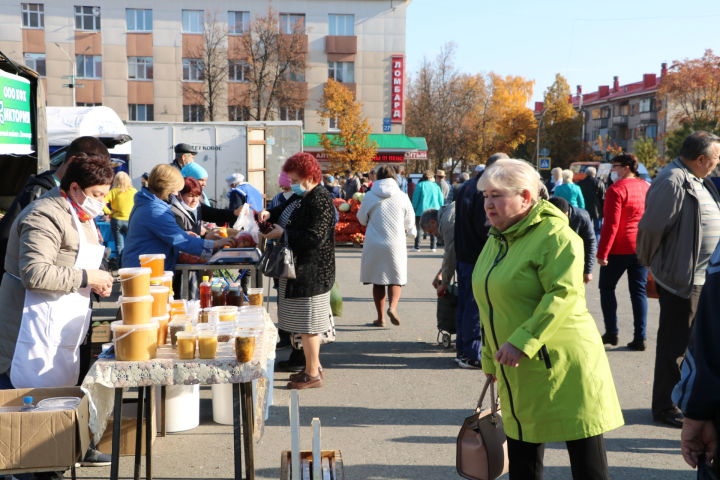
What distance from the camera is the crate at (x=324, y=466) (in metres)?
3.37

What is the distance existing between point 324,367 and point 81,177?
376cm

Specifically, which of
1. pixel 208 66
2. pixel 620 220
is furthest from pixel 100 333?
pixel 208 66

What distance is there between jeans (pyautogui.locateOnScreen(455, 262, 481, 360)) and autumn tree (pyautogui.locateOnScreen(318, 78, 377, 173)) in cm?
3399

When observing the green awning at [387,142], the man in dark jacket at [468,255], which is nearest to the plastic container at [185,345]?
the man in dark jacket at [468,255]

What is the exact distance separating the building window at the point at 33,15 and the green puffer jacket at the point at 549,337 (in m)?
46.0

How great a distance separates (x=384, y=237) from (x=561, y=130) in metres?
65.7

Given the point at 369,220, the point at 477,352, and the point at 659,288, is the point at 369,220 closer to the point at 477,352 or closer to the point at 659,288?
the point at 477,352

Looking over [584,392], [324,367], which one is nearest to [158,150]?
[324,367]

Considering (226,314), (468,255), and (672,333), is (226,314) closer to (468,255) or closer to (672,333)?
(468,255)

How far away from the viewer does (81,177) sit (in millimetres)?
3797

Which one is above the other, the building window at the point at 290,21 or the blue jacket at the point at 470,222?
the building window at the point at 290,21

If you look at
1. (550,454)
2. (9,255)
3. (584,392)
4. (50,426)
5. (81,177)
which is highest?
(81,177)

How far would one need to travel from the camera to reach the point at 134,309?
140 inches

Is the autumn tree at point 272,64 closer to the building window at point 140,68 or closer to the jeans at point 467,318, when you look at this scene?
the building window at point 140,68
